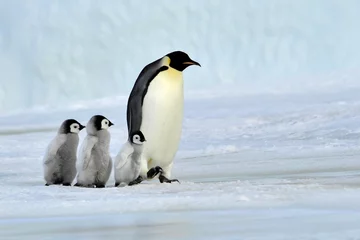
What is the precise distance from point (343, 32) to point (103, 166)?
8751 millimetres

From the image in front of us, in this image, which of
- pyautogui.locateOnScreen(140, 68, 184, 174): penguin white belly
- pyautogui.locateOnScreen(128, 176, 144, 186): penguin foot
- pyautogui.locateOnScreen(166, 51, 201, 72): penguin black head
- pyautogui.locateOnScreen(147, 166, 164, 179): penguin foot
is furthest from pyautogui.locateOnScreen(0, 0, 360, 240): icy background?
pyautogui.locateOnScreen(128, 176, 144, 186): penguin foot

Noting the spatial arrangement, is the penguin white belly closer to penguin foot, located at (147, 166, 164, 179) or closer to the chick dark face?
penguin foot, located at (147, 166, 164, 179)

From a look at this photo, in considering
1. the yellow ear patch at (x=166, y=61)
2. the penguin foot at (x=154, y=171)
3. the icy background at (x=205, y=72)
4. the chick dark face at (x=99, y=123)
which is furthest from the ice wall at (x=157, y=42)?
the chick dark face at (x=99, y=123)

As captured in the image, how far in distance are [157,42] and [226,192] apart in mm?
9583

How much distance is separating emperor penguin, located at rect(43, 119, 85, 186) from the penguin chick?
0.95 ft

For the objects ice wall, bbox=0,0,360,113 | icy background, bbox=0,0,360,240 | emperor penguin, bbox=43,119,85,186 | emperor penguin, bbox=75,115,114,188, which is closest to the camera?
emperor penguin, bbox=75,115,114,188

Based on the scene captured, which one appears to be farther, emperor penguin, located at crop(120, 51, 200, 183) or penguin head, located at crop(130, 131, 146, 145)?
emperor penguin, located at crop(120, 51, 200, 183)

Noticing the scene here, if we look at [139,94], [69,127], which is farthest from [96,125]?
[139,94]

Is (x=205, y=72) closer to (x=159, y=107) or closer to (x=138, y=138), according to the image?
(x=159, y=107)

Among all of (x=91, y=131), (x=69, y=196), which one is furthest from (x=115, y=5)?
(x=69, y=196)

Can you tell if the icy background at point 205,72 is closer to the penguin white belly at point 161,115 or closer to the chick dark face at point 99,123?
the penguin white belly at point 161,115

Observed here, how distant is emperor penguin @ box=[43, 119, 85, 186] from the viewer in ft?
17.5

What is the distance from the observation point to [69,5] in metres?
14.0

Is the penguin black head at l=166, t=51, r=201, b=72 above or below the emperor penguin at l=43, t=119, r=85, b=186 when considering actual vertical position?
above
